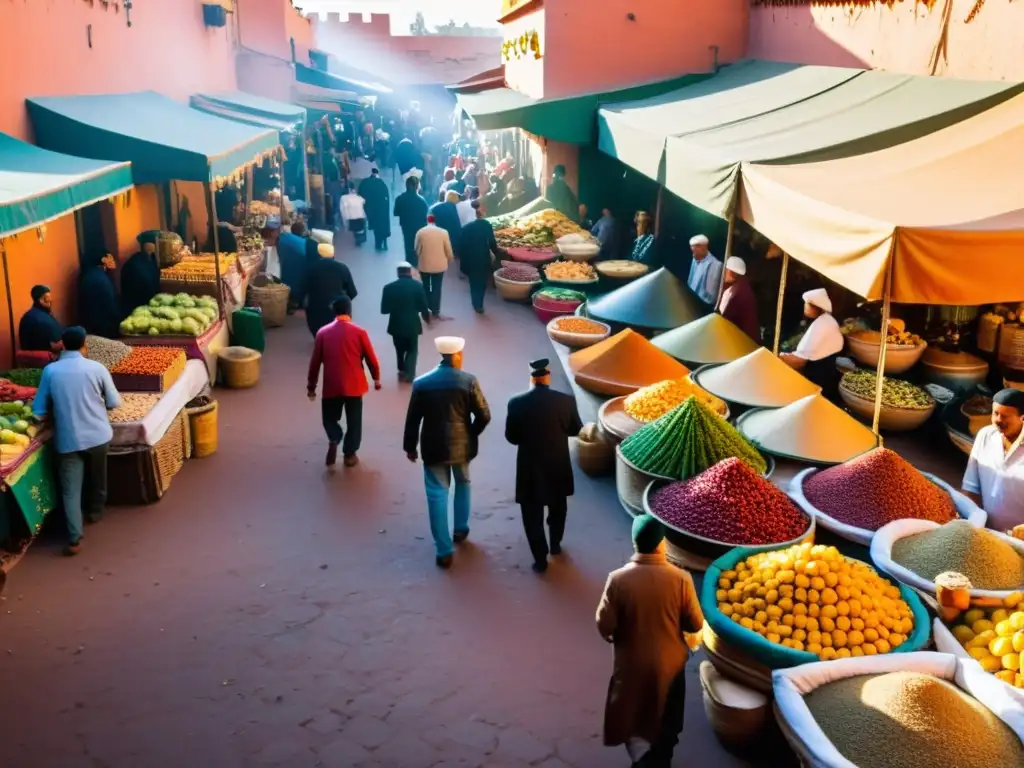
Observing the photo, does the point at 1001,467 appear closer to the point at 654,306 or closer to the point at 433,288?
the point at 654,306

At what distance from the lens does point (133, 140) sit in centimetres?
987

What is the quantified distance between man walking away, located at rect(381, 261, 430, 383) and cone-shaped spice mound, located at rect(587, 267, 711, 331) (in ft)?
6.62

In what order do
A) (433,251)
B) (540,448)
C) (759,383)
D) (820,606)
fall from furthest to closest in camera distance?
(433,251) → (759,383) → (540,448) → (820,606)

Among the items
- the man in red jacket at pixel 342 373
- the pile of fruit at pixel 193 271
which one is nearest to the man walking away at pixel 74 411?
the man in red jacket at pixel 342 373

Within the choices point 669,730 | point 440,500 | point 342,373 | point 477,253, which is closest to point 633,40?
point 477,253

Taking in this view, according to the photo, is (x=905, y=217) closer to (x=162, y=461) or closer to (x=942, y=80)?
(x=942, y=80)

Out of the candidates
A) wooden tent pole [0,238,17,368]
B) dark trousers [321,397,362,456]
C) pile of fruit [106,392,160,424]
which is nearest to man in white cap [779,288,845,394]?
dark trousers [321,397,362,456]

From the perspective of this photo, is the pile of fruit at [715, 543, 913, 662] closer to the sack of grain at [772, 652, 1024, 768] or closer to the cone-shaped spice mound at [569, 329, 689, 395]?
the sack of grain at [772, 652, 1024, 768]

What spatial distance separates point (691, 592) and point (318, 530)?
11.9 ft

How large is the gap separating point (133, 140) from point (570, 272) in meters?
5.98

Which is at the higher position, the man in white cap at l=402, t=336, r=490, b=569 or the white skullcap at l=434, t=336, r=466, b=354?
the white skullcap at l=434, t=336, r=466, b=354

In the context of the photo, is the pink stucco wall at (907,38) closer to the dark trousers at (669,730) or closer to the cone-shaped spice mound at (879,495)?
the cone-shaped spice mound at (879,495)

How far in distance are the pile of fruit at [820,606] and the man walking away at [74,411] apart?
462 centimetres

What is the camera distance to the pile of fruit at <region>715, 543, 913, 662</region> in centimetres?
458
